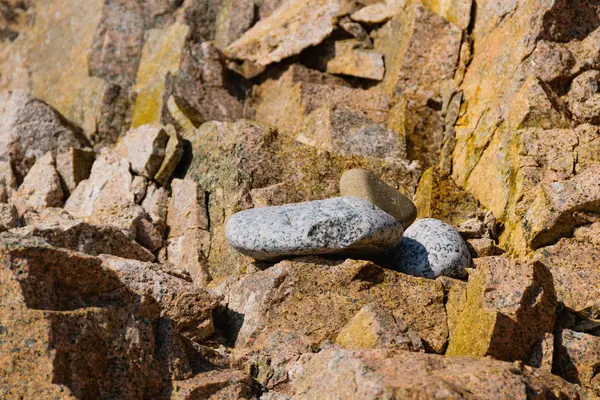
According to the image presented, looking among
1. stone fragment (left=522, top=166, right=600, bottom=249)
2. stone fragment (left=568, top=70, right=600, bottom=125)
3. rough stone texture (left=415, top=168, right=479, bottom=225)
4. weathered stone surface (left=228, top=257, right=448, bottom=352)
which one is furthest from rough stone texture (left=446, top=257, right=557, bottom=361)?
stone fragment (left=568, top=70, right=600, bottom=125)

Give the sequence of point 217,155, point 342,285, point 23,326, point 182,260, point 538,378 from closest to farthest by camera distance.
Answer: point 23,326 < point 538,378 < point 342,285 < point 182,260 < point 217,155

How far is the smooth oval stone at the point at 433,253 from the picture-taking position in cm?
833

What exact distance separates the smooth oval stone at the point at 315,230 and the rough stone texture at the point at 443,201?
1783 mm

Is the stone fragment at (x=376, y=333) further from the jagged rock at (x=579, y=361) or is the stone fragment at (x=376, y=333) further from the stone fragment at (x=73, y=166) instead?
the stone fragment at (x=73, y=166)

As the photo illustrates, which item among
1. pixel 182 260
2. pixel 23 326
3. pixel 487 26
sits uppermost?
pixel 487 26

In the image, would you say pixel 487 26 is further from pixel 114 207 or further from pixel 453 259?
pixel 114 207

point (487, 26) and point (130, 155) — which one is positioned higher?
point (487, 26)

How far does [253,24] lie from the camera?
15.2 metres

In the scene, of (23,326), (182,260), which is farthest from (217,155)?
(23,326)

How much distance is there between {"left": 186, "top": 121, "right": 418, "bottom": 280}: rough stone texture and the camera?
9.91 m

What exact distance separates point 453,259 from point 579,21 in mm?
4212

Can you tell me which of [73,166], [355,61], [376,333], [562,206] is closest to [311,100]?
[355,61]

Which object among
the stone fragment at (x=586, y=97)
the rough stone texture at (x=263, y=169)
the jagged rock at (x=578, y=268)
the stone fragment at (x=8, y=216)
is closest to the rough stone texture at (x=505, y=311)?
the jagged rock at (x=578, y=268)

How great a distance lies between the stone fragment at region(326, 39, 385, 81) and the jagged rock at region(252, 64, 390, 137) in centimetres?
23
